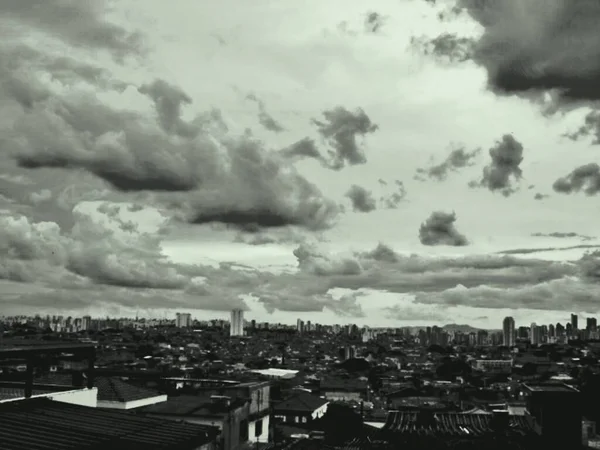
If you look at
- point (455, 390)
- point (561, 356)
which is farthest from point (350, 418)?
point (561, 356)

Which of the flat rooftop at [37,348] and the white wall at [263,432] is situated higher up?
the flat rooftop at [37,348]

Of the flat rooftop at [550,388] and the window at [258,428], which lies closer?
the flat rooftop at [550,388]

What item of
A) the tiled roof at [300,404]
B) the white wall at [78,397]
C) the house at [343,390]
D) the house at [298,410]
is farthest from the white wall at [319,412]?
the white wall at [78,397]

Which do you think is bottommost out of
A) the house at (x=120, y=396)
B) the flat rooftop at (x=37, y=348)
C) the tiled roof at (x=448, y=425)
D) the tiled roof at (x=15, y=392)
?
the tiled roof at (x=448, y=425)

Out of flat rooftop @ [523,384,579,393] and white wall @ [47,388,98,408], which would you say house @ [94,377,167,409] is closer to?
white wall @ [47,388,98,408]

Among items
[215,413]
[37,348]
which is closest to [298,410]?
[215,413]

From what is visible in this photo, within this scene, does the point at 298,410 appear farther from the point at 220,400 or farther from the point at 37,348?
the point at 37,348

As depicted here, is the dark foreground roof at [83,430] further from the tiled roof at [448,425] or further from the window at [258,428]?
the window at [258,428]
